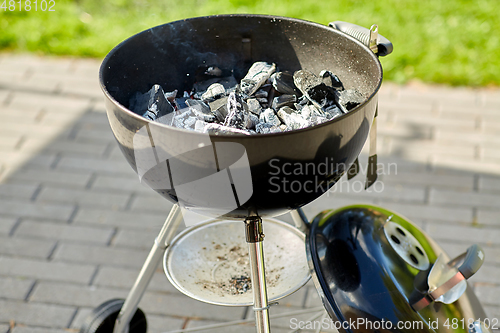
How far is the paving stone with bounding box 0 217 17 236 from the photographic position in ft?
7.38

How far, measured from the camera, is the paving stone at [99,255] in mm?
2135

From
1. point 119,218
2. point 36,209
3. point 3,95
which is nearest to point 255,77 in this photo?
point 119,218

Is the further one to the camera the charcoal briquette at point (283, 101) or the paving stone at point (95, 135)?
the paving stone at point (95, 135)

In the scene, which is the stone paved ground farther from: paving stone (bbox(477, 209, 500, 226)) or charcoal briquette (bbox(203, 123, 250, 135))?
charcoal briquette (bbox(203, 123, 250, 135))

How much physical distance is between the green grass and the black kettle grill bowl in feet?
7.09

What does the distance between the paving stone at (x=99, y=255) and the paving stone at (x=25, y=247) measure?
58 mm

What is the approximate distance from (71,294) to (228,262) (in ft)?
2.75

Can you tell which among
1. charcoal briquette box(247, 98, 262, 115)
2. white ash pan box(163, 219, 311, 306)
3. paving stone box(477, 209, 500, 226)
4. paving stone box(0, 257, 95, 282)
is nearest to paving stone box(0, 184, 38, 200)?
paving stone box(0, 257, 95, 282)

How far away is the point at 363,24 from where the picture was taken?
3619 millimetres

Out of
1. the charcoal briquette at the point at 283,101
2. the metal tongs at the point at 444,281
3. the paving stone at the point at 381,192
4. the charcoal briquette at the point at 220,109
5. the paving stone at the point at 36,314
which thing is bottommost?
the paving stone at the point at 36,314

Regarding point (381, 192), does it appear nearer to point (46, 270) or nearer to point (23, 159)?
point (46, 270)

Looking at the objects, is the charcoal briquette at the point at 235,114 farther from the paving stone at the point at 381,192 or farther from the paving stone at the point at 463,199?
the paving stone at the point at 463,199

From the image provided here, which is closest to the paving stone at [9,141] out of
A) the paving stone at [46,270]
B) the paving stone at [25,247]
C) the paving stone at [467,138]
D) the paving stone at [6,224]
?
the paving stone at [6,224]

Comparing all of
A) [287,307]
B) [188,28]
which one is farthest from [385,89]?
[188,28]
